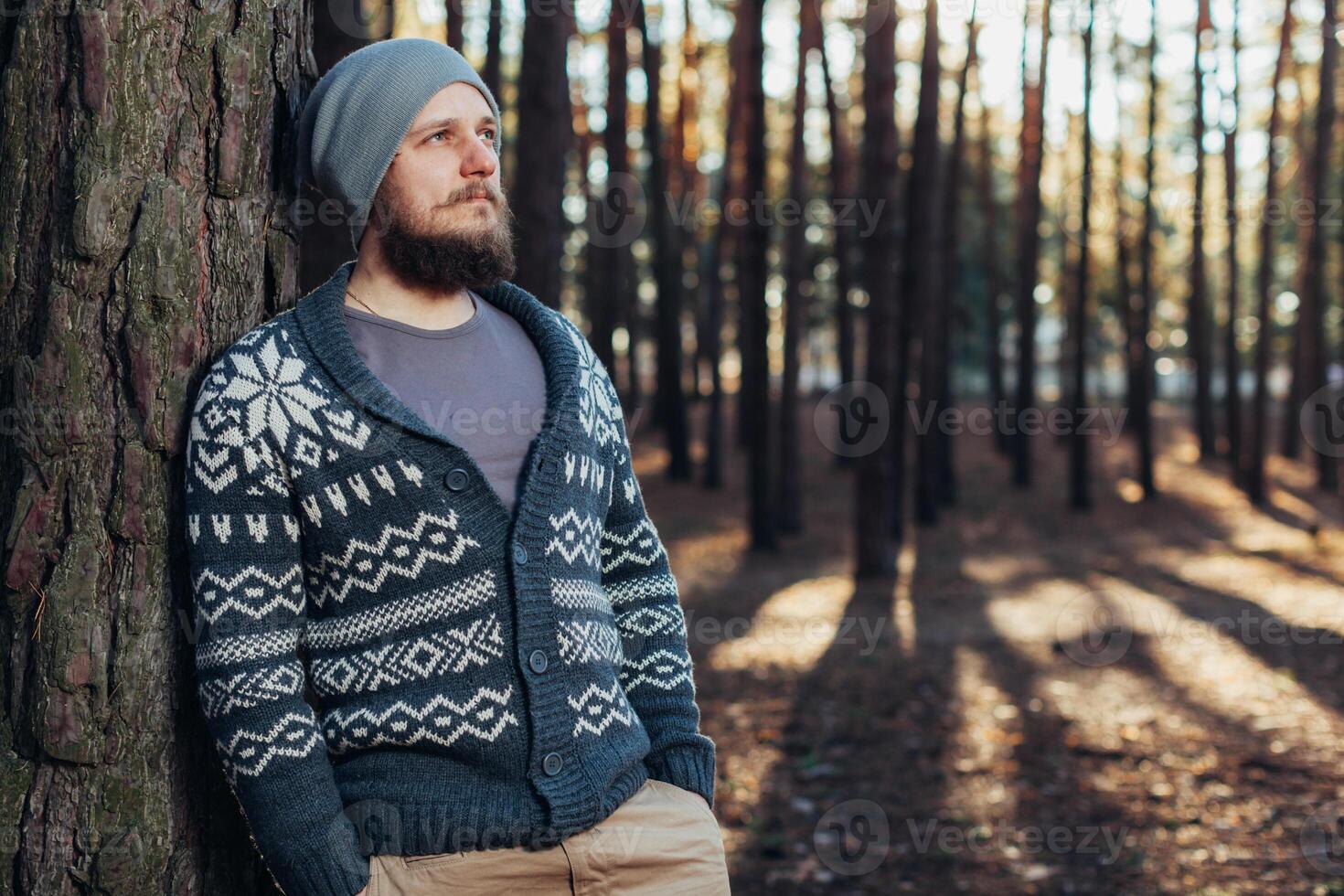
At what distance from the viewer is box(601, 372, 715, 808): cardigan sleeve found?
2713 mm

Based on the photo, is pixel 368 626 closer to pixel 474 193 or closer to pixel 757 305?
pixel 474 193

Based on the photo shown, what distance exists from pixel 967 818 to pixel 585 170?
2115 cm

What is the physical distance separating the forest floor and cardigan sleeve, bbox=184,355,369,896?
139 inches

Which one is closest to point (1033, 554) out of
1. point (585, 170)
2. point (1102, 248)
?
point (585, 170)

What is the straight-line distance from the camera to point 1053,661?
396 inches

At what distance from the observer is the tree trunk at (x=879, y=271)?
1302 centimetres

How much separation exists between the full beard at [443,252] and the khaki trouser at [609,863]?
1163 millimetres

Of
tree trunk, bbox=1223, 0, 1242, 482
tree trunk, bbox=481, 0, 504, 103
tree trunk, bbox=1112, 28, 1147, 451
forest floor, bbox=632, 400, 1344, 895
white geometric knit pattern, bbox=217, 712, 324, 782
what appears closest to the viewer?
white geometric knit pattern, bbox=217, 712, 324, 782

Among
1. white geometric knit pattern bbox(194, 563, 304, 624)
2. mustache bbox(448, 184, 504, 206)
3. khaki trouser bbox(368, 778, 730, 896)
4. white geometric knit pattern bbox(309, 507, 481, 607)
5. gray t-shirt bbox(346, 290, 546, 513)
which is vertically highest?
mustache bbox(448, 184, 504, 206)

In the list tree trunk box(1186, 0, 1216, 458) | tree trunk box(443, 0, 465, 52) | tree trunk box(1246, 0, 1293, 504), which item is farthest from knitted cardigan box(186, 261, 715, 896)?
tree trunk box(1246, 0, 1293, 504)

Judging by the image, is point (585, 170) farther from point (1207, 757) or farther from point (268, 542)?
point (268, 542)

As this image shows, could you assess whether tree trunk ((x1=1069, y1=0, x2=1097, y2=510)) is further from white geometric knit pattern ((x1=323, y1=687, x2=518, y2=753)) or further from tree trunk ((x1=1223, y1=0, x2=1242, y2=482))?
white geometric knit pattern ((x1=323, y1=687, x2=518, y2=753))

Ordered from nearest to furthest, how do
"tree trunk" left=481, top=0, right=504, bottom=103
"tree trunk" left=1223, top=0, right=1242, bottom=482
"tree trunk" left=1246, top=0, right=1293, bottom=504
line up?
"tree trunk" left=481, top=0, right=504, bottom=103, "tree trunk" left=1246, top=0, right=1293, bottom=504, "tree trunk" left=1223, top=0, right=1242, bottom=482

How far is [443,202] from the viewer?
2.59 meters
